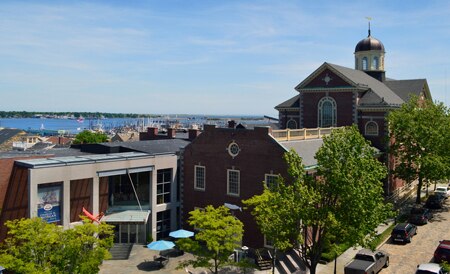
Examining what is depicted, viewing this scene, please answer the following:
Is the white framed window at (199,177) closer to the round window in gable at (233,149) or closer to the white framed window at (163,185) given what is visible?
the white framed window at (163,185)

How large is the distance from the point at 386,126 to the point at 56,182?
37656mm

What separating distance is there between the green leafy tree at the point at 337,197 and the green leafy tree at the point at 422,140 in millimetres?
22291

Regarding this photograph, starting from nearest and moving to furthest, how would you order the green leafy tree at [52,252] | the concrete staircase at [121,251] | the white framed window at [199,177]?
1. the green leafy tree at [52,252]
2. the concrete staircase at [121,251]
3. the white framed window at [199,177]

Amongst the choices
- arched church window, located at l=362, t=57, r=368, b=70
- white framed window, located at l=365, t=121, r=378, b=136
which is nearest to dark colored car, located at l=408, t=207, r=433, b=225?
white framed window, located at l=365, t=121, r=378, b=136

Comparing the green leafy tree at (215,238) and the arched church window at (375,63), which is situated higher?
the arched church window at (375,63)

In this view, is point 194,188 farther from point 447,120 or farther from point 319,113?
point 447,120

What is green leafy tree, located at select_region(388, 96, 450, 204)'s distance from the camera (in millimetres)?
45750

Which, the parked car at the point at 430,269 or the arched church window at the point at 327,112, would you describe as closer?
the parked car at the point at 430,269

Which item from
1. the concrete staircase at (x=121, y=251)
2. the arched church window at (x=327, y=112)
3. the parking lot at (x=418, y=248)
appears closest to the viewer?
the parking lot at (x=418, y=248)

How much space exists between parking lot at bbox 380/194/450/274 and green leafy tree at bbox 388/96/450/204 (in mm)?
5356

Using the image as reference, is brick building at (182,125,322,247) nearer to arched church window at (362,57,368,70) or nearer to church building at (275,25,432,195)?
church building at (275,25,432,195)

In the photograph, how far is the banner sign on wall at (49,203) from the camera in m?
32.8

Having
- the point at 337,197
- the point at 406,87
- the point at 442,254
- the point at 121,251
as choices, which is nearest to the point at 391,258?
the point at 442,254

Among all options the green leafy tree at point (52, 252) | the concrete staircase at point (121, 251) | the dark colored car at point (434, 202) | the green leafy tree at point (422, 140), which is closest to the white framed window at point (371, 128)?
the green leafy tree at point (422, 140)
